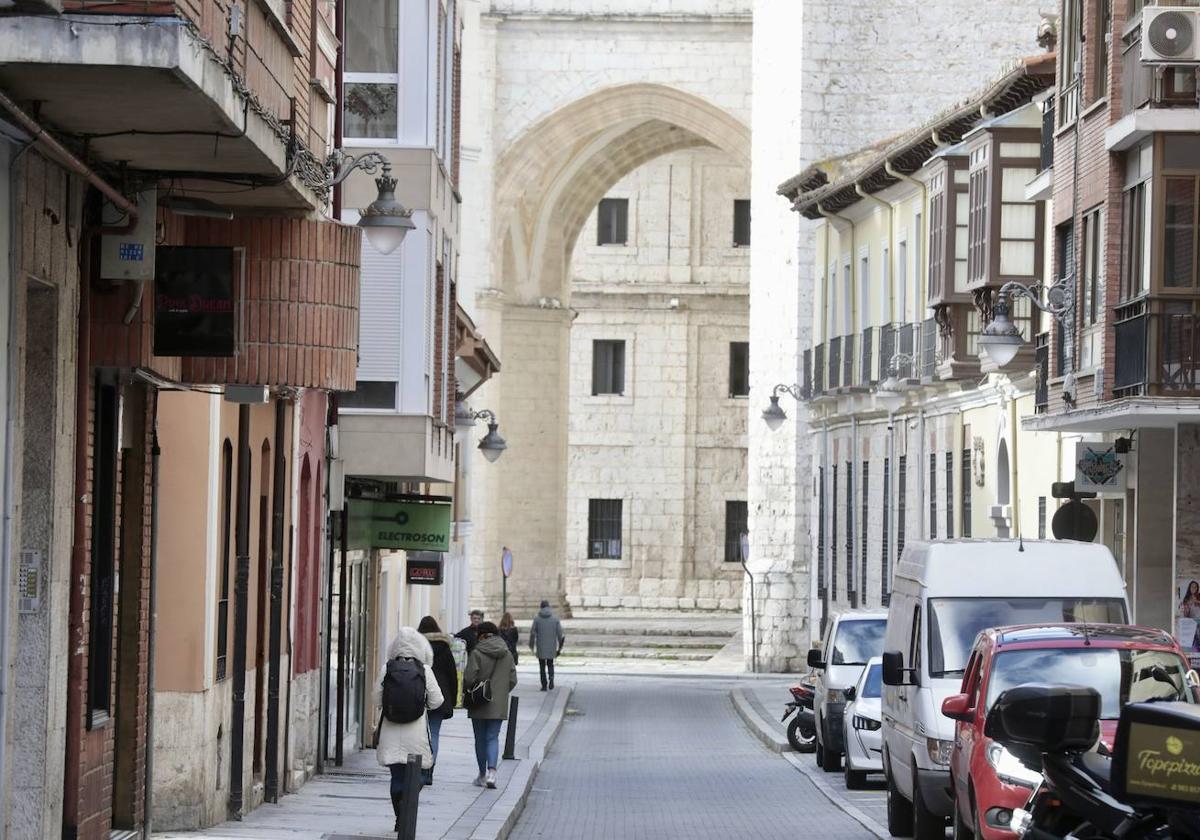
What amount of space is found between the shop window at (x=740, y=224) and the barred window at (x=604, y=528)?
8.61 m

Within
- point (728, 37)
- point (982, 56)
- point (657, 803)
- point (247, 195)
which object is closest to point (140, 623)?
point (247, 195)

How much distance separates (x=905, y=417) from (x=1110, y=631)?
81.6ft

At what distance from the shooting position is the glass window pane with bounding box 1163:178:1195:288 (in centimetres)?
2469

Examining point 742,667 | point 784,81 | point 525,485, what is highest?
point 784,81

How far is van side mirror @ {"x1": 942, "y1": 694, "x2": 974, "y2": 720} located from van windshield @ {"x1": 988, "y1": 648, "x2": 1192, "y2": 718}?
0.16 meters

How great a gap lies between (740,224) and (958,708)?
60.7 metres

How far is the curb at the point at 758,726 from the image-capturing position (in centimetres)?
3208

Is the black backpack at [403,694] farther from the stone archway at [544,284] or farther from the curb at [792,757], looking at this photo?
the stone archway at [544,284]

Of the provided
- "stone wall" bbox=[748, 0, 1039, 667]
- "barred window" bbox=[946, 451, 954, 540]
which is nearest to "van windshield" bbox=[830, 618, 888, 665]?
"barred window" bbox=[946, 451, 954, 540]

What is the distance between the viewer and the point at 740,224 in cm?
7488

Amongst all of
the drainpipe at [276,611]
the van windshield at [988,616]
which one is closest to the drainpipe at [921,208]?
the drainpipe at [276,611]

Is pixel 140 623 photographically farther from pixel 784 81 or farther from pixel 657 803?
pixel 784 81

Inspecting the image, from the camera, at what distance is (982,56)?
48344 mm

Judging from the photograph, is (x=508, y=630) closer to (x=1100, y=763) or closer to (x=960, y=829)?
(x=960, y=829)
